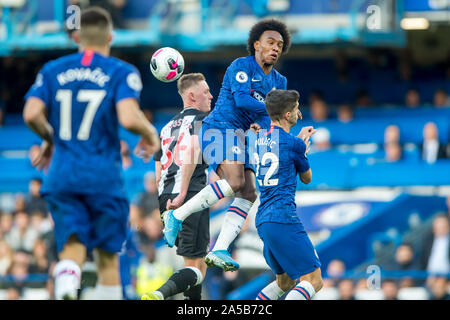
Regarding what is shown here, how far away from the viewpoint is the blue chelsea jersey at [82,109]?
293 inches

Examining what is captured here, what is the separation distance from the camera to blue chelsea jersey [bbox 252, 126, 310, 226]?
27.1ft

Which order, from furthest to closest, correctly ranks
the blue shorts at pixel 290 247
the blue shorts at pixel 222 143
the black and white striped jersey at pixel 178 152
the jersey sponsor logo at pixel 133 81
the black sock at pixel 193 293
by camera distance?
1. the black sock at pixel 193 293
2. the black and white striped jersey at pixel 178 152
3. the blue shorts at pixel 222 143
4. the blue shorts at pixel 290 247
5. the jersey sponsor logo at pixel 133 81

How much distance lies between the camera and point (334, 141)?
19578 mm

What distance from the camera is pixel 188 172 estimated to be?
9203 mm

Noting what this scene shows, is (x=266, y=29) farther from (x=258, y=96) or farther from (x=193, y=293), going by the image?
(x=193, y=293)

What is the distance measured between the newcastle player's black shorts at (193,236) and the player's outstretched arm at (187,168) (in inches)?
5.9

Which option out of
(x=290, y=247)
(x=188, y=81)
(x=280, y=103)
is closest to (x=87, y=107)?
(x=280, y=103)

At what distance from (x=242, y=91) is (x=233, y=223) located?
51.7 inches

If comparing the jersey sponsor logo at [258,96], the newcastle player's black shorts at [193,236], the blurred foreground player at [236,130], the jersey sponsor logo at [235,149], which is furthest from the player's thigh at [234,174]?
the jersey sponsor logo at [258,96]

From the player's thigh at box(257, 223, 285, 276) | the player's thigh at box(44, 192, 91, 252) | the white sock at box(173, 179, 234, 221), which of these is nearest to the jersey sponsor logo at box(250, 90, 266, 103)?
the white sock at box(173, 179, 234, 221)

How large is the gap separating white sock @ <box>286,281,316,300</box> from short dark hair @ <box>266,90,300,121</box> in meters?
1.54

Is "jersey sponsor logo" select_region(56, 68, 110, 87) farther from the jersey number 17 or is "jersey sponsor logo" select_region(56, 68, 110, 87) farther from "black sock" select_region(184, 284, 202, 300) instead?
"black sock" select_region(184, 284, 202, 300)

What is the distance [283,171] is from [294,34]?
1188 centimetres

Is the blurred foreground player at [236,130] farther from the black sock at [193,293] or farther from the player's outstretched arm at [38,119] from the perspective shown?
the player's outstretched arm at [38,119]
